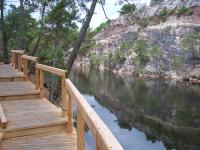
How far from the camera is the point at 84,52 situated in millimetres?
89688

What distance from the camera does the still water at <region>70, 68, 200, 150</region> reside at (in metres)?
19.8

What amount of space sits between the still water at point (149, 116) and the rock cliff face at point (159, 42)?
16.4 m

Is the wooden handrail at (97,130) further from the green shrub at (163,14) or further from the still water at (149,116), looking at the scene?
the green shrub at (163,14)

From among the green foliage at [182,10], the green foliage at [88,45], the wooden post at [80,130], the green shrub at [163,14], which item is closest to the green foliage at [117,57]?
the green shrub at [163,14]

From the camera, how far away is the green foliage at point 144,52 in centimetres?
6116

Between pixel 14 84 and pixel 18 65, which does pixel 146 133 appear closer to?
pixel 18 65

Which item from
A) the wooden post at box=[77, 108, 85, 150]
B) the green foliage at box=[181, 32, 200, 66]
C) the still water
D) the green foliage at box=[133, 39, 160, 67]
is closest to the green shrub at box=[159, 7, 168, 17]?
the green foliage at box=[133, 39, 160, 67]

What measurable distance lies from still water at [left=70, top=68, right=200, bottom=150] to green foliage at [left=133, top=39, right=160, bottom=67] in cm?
1981

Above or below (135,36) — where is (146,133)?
below

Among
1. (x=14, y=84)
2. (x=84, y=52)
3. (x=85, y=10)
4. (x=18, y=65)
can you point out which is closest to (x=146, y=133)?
(x=85, y=10)

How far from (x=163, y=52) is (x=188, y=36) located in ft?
19.5

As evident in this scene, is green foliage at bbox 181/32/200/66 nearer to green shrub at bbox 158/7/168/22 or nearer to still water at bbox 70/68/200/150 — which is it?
green shrub at bbox 158/7/168/22

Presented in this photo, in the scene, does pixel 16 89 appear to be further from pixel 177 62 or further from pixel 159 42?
pixel 159 42

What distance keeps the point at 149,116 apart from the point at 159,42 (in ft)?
122
